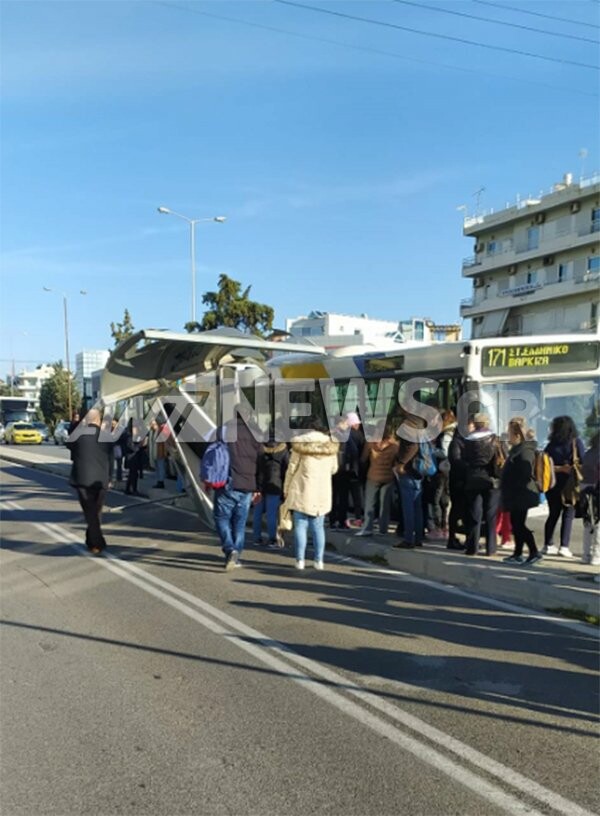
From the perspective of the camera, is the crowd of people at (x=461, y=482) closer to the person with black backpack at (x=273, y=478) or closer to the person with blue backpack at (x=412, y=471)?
the person with blue backpack at (x=412, y=471)

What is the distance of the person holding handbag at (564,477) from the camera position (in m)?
8.66

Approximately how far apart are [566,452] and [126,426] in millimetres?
12555

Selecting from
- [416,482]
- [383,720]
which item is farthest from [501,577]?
[383,720]

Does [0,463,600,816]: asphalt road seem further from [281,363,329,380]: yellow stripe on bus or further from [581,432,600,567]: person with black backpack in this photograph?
[281,363,329,380]: yellow stripe on bus

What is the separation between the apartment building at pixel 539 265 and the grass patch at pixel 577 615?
164ft

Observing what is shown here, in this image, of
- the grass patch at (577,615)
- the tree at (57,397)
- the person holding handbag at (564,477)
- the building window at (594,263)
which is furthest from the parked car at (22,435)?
the grass patch at (577,615)

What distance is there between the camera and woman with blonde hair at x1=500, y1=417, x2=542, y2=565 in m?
8.18

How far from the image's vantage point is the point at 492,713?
14.8 ft

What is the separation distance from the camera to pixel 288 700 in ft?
15.6

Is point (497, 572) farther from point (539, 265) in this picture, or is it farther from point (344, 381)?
point (539, 265)

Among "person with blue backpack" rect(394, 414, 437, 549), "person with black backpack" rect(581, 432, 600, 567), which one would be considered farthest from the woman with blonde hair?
"person with blue backpack" rect(394, 414, 437, 549)

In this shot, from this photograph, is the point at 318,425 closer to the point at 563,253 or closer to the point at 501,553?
the point at 501,553

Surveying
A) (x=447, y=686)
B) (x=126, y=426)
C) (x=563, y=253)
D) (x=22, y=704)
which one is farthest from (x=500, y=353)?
(x=563, y=253)

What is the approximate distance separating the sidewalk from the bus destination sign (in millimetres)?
2346
